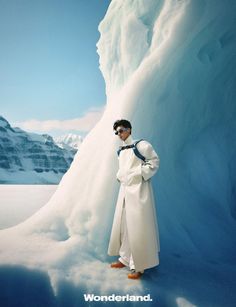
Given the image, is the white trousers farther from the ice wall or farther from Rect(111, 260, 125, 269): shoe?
the ice wall

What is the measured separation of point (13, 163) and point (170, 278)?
431 ft

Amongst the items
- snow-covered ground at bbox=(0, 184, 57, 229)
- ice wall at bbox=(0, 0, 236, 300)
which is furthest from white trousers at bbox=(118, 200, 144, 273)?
snow-covered ground at bbox=(0, 184, 57, 229)

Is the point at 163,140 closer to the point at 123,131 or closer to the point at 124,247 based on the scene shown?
the point at 123,131

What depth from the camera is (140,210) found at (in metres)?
2.86

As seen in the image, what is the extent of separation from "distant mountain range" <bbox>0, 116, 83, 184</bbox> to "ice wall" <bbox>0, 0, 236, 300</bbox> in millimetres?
116585

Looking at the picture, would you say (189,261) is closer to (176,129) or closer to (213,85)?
(176,129)

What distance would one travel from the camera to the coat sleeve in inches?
112

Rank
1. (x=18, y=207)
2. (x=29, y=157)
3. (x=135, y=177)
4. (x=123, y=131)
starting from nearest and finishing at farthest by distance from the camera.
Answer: (x=135, y=177) → (x=123, y=131) → (x=18, y=207) → (x=29, y=157)

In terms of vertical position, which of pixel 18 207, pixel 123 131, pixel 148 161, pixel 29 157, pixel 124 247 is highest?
pixel 29 157

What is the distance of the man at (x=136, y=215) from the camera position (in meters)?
2.80

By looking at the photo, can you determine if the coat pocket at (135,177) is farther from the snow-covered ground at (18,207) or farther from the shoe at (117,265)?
the snow-covered ground at (18,207)

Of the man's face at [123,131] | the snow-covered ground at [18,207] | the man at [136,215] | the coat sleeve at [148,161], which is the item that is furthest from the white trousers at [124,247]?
the snow-covered ground at [18,207]

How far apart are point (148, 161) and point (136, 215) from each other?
538 millimetres

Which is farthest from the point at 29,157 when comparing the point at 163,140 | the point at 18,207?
the point at 163,140
